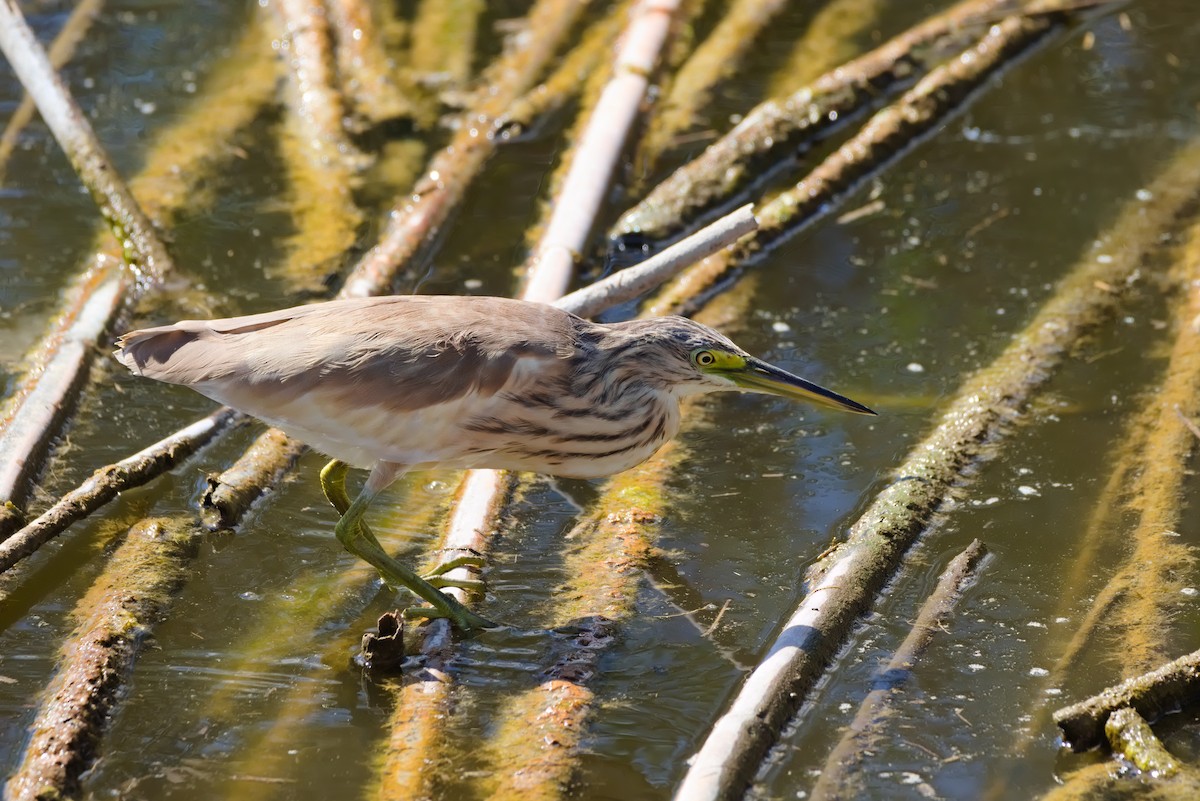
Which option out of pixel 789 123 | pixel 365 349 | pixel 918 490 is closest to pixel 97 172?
pixel 365 349

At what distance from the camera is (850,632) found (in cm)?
404

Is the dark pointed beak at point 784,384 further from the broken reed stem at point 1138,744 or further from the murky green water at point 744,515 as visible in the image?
the broken reed stem at point 1138,744

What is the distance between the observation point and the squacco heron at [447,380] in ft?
13.9

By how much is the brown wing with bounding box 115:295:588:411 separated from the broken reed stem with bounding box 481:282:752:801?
26.8 inches

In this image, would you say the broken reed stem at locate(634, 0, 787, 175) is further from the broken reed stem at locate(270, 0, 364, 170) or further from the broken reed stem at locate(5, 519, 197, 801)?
the broken reed stem at locate(5, 519, 197, 801)

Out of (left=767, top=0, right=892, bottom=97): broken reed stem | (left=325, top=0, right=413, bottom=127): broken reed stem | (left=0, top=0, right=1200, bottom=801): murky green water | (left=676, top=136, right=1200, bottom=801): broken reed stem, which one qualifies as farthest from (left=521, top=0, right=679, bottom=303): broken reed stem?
(left=676, top=136, right=1200, bottom=801): broken reed stem

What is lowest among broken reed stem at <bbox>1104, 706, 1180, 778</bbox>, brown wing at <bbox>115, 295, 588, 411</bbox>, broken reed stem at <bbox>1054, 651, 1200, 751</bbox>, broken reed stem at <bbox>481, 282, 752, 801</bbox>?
broken reed stem at <bbox>1104, 706, 1180, 778</bbox>

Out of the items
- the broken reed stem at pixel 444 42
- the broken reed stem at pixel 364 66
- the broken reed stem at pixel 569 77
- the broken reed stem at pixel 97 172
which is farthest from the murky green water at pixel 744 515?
the broken reed stem at pixel 444 42

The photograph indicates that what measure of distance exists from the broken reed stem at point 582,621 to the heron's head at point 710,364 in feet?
Answer: 1.76

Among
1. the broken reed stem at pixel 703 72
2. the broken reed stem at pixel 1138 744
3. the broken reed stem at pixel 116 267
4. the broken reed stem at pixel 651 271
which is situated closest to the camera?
the broken reed stem at pixel 1138 744

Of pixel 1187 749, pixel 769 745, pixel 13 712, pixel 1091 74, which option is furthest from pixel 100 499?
pixel 1091 74

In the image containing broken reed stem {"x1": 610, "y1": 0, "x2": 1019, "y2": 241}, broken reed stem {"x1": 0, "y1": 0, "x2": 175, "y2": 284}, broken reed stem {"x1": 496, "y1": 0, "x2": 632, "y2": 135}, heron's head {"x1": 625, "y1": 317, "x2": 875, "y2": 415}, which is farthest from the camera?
broken reed stem {"x1": 496, "y1": 0, "x2": 632, "y2": 135}

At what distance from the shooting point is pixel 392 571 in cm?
421

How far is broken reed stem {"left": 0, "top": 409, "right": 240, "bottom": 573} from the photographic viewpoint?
4.02 metres
